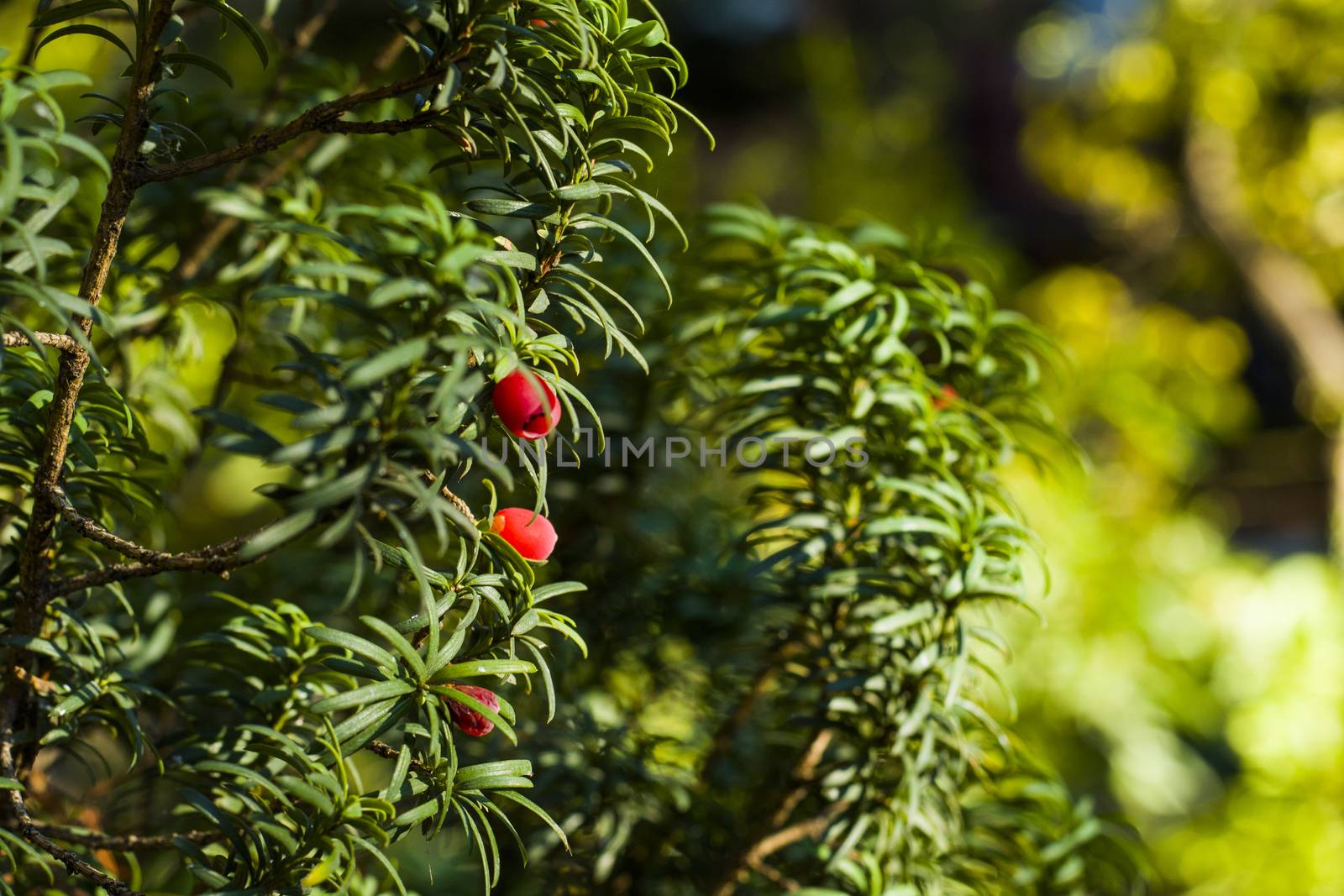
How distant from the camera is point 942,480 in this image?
670mm

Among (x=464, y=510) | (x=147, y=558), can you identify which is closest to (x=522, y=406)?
(x=464, y=510)

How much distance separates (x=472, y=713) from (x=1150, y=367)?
2411 mm

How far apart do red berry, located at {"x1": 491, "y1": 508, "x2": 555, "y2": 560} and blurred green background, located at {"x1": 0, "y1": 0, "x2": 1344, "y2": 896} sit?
325mm

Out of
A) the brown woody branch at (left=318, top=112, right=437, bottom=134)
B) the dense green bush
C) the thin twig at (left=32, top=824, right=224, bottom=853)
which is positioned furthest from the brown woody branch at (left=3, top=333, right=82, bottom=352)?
the thin twig at (left=32, top=824, right=224, bottom=853)

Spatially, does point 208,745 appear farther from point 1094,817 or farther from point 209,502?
point 209,502

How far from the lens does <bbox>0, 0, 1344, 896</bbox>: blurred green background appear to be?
5.67 feet

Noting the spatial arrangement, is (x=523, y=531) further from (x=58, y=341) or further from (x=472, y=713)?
(x=58, y=341)

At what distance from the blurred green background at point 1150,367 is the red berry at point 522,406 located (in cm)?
41

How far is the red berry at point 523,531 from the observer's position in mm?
492

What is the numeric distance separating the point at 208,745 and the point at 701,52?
283 centimetres

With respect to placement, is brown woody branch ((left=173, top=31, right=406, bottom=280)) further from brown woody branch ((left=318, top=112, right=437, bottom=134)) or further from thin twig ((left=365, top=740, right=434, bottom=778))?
thin twig ((left=365, top=740, right=434, bottom=778))

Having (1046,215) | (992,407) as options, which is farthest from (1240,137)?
(992,407)

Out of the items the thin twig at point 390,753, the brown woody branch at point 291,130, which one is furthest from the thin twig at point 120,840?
the brown woody branch at point 291,130

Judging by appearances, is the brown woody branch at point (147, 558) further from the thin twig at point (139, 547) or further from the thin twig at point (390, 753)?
the thin twig at point (390, 753)
